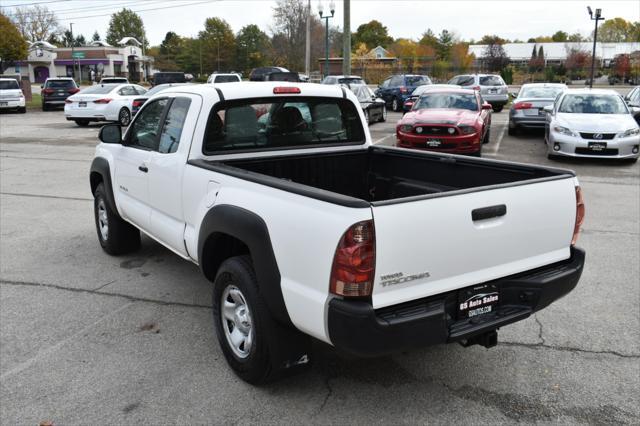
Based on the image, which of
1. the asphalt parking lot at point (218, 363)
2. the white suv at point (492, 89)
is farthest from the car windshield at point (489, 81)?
the asphalt parking lot at point (218, 363)

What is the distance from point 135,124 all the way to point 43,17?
11013 cm

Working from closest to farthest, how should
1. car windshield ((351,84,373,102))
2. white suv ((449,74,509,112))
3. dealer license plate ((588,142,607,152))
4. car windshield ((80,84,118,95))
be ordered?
dealer license plate ((588,142,607,152))
car windshield ((351,84,373,102))
car windshield ((80,84,118,95))
white suv ((449,74,509,112))

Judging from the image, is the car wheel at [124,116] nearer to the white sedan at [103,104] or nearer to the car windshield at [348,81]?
the white sedan at [103,104]

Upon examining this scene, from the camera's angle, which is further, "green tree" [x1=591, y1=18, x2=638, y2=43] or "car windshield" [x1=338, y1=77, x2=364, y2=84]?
"green tree" [x1=591, y1=18, x2=638, y2=43]

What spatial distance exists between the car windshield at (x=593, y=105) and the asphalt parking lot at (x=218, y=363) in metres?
7.96

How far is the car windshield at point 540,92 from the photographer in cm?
1780

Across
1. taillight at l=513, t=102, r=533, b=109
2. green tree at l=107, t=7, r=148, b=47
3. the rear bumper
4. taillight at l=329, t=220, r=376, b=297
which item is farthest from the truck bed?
green tree at l=107, t=7, r=148, b=47

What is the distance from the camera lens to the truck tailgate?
9.42 ft

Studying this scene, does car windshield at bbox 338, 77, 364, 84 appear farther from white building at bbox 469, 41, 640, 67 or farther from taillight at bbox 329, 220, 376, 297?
white building at bbox 469, 41, 640, 67

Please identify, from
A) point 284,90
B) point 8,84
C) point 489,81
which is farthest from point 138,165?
point 8,84

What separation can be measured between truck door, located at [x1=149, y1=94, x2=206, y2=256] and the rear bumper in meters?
1.93

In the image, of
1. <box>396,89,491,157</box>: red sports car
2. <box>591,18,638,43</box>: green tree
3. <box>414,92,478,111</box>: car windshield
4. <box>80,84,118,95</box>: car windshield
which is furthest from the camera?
<box>591,18,638,43</box>: green tree

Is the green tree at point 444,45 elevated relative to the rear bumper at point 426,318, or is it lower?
elevated

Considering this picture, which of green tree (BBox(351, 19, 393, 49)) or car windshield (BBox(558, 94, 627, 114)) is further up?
green tree (BBox(351, 19, 393, 49))
